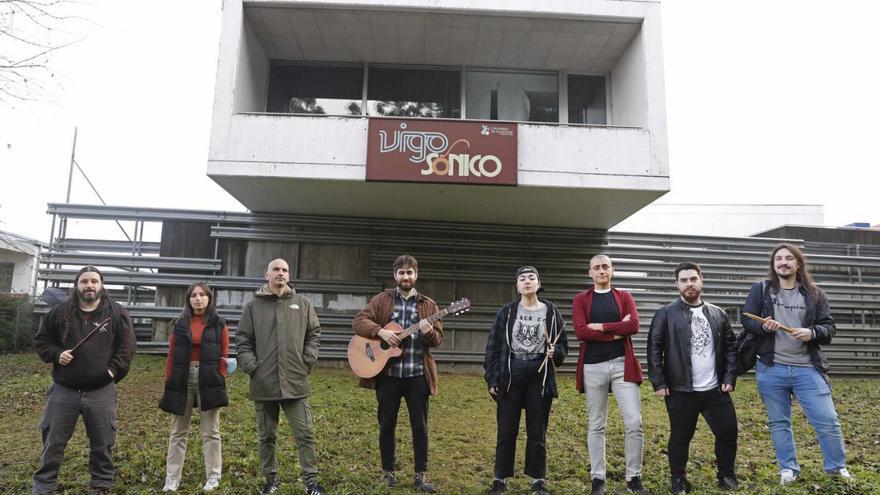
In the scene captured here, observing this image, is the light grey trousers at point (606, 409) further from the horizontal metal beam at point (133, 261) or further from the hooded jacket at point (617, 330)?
the horizontal metal beam at point (133, 261)

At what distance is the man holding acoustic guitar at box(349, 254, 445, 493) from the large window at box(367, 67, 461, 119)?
7202 millimetres

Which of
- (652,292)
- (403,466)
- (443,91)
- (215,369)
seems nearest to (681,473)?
(403,466)

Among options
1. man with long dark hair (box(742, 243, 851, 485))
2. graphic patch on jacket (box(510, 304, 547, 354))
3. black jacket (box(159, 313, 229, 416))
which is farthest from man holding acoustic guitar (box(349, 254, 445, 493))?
man with long dark hair (box(742, 243, 851, 485))

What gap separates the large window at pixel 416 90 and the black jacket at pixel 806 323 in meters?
7.75

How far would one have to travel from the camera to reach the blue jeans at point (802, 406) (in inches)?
172

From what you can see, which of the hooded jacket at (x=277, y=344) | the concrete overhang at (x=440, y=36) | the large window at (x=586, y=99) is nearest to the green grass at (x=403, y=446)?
the hooded jacket at (x=277, y=344)

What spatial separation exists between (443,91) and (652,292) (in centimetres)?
608

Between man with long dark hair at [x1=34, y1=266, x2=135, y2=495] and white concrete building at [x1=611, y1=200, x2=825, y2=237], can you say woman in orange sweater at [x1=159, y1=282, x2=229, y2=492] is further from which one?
white concrete building at [x1=611, y1=200, x2=825, y2=237]

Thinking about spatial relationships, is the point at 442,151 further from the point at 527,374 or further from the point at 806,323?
the point at 806,323

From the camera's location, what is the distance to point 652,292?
1206 cm

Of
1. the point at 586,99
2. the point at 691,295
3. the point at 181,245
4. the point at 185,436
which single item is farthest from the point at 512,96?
the point at 185,436

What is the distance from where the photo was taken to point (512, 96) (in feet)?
38.1

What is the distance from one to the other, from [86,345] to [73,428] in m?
0.65

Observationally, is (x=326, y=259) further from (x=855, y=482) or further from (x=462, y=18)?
(x=855, y=482)
